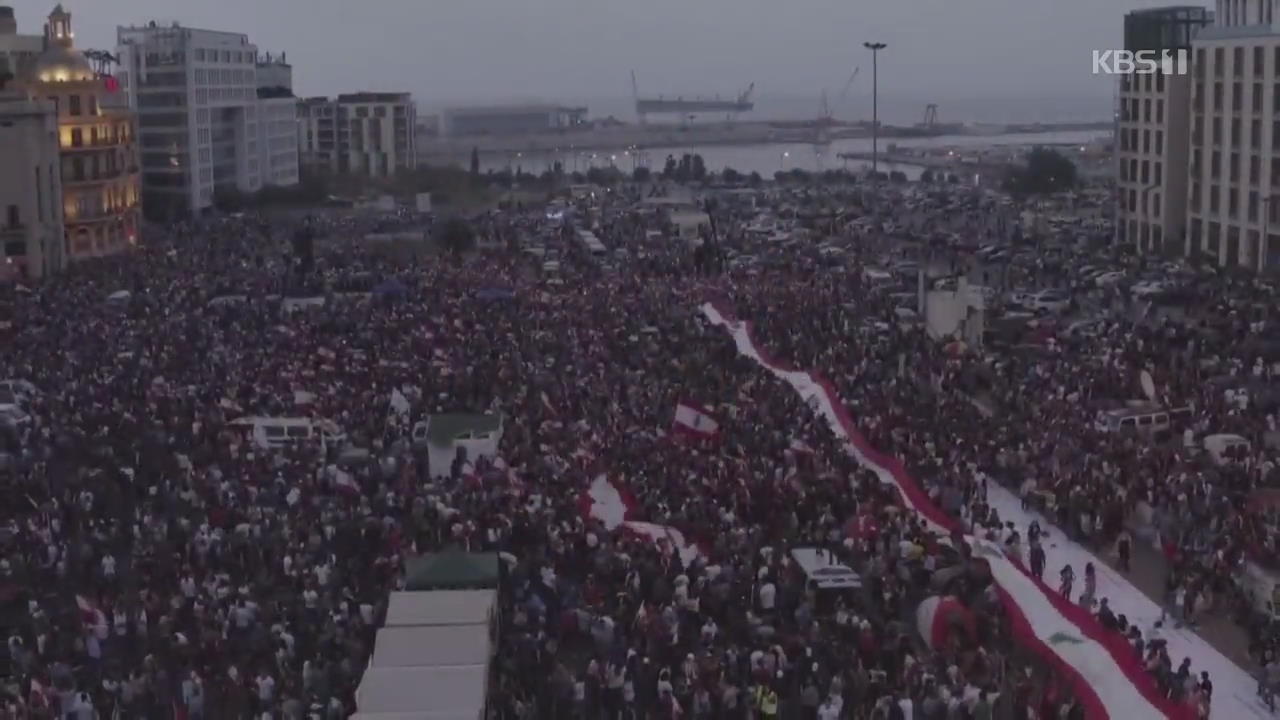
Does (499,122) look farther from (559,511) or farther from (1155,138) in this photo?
(559,511)

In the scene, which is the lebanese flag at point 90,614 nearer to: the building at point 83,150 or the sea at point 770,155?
the building at point 83,150

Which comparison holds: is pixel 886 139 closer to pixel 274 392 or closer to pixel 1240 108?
pixel 1240 108

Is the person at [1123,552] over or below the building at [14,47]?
below

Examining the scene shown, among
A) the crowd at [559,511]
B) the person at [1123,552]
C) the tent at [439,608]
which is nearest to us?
the tent at [439,608]

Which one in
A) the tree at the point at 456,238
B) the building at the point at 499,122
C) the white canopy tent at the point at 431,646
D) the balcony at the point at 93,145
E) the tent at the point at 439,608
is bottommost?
the white canopy tent at the point at 431,646

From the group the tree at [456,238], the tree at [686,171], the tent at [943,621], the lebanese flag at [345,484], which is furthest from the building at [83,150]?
the tree at [686,171]
